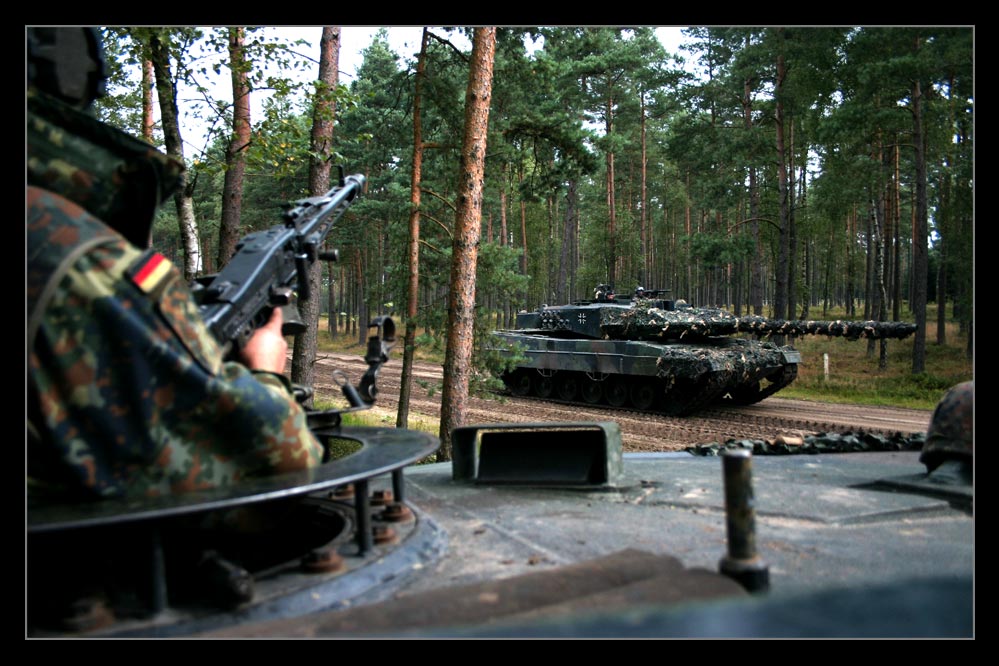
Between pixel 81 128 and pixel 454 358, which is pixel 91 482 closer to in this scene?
pixel 81 128

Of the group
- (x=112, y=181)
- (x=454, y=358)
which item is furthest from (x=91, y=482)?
(x=454, y=358)

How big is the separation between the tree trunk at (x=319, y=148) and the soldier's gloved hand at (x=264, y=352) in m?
6.47

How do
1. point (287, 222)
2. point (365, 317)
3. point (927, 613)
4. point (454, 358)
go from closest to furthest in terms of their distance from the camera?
point (927, 613)
point (287, 222)
point (454, 358)
point (365, 317)

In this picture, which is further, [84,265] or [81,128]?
[81,128]

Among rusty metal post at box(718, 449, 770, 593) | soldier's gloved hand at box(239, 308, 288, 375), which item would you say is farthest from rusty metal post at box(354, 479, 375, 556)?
rusty metal post at box(718, 449, 770, 593)

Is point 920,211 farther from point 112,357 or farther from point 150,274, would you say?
point 112,357

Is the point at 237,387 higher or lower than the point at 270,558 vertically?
higher

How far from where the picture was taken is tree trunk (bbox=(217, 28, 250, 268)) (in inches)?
357

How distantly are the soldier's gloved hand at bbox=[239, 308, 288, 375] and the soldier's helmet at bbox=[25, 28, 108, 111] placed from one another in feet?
2.85

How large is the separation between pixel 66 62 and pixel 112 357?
93 cm

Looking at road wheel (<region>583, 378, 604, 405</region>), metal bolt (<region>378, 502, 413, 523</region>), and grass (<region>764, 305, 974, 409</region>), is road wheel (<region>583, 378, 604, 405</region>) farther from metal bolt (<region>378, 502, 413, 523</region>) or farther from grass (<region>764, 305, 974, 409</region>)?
metal bolt (<region>378, 502, 413, 523</region>)

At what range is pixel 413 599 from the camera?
1966mm

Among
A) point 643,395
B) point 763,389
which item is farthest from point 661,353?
point 763,389

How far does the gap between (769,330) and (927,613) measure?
1553 centimetres
